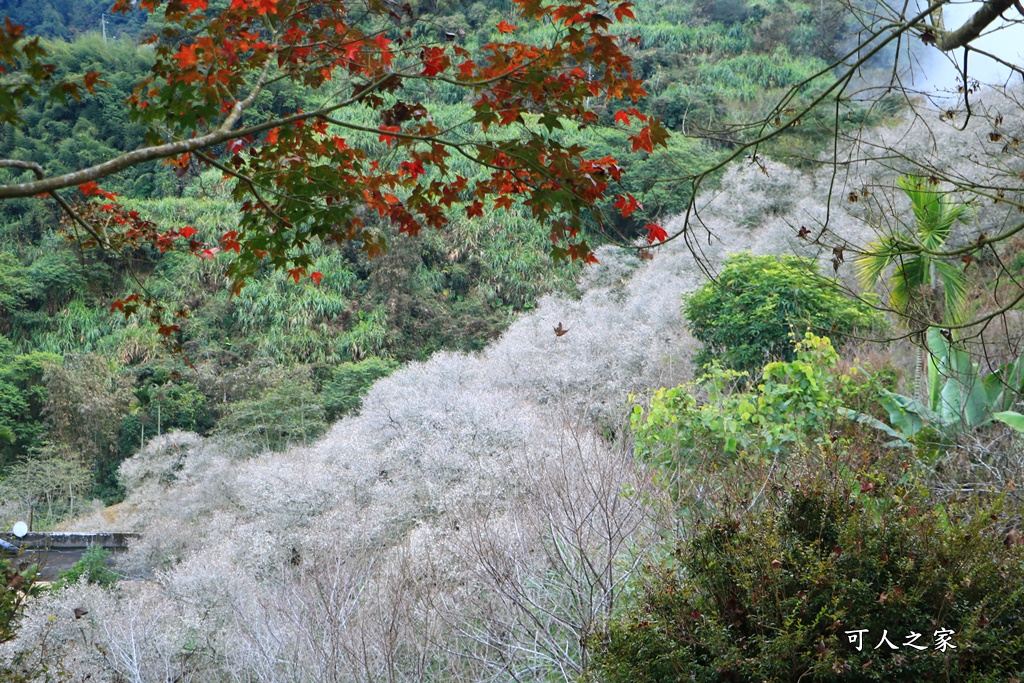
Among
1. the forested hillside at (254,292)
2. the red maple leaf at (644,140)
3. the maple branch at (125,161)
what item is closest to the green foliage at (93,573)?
the forested hillside at (254,292)

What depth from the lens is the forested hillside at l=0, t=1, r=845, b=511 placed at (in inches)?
645

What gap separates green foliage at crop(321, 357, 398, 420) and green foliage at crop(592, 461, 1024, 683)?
1201 cm

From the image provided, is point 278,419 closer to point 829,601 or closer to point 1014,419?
point 1014,419

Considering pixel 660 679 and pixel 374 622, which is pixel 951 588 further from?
pixel 374 622

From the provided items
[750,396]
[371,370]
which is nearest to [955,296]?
[750,396]

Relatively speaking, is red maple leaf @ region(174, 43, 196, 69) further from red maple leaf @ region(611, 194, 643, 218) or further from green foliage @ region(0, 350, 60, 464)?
green foliage @ region(0, 350, 60, 464)

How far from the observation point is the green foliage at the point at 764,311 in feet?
32.1

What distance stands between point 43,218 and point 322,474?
Result: 1620 centimetres

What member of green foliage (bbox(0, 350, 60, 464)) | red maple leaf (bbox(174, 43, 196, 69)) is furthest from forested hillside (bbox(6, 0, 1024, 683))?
green foliage (bbox(0, 350, 60, 464))

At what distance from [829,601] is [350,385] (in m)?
13.1

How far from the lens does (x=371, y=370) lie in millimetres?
15328

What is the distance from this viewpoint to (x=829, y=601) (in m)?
2.74

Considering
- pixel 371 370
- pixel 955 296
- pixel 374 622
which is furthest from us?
pixel 371 370

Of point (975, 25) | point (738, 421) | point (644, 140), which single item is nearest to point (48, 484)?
point (738, 421)
